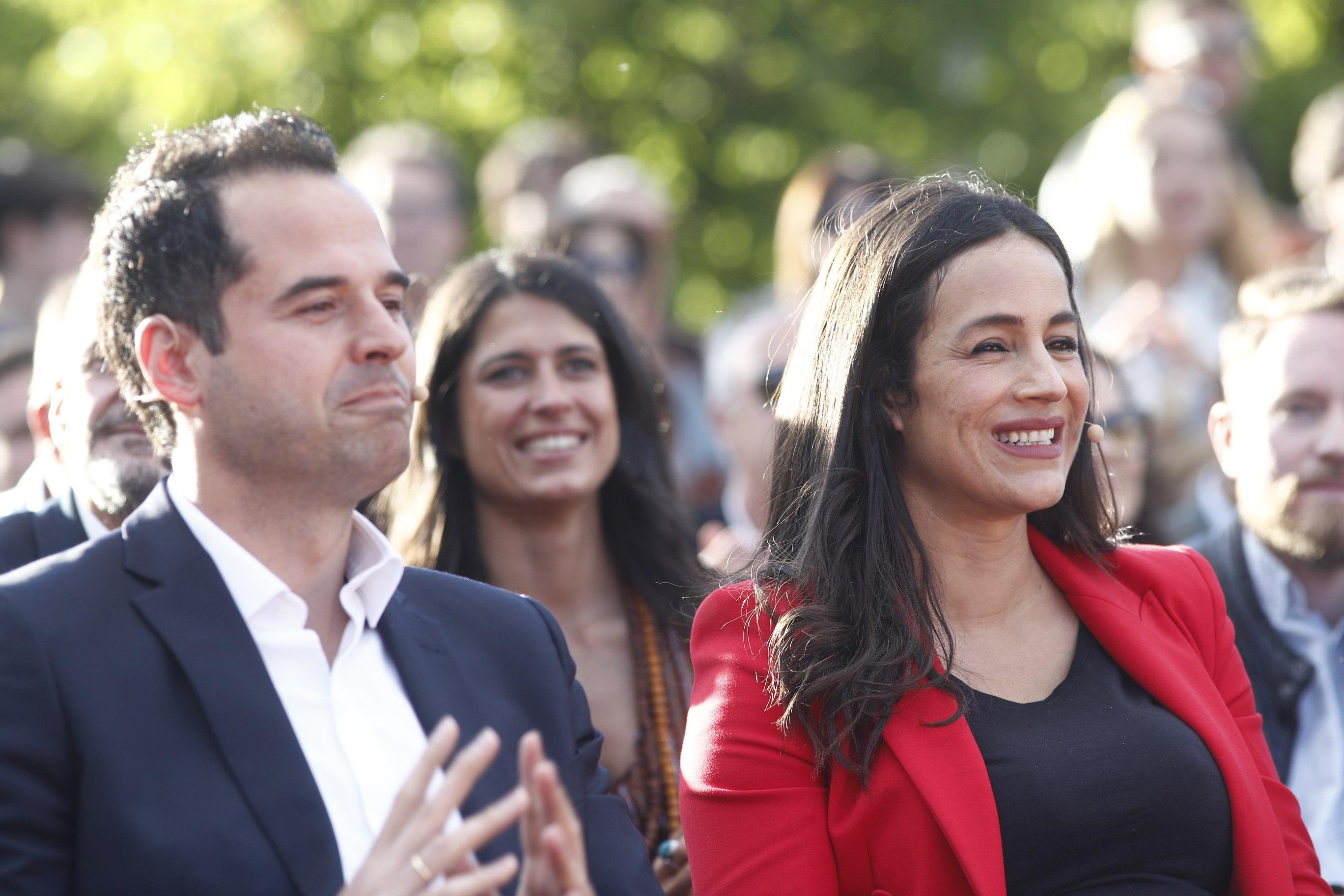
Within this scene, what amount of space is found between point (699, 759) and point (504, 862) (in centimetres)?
91

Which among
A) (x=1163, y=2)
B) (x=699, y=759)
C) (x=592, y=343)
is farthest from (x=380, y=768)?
(x=1163, y=2)

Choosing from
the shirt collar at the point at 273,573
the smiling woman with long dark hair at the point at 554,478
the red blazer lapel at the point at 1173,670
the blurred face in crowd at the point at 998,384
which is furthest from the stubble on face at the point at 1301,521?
the shirt collar at the point at 273,573

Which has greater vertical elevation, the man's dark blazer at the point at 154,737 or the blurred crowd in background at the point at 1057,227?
the blurred crowd in background at the point at 1057,227

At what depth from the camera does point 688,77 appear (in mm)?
10055

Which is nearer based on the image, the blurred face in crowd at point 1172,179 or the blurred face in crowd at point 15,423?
the blurred face in crowd at point 15,423

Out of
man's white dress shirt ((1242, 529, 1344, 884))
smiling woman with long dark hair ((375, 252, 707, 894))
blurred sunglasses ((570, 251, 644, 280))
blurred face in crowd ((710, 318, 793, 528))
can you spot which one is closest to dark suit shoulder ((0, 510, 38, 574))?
smiling woman with long dark hair ((375, 252, 707, 894))

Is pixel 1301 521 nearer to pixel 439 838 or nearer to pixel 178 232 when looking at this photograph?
pixel 439 838

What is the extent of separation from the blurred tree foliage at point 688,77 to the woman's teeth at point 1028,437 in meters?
5.96

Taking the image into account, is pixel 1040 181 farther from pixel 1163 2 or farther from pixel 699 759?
pixel 699 759

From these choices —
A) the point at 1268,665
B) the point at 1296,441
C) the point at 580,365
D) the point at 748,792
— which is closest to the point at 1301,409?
the point at 1296,441

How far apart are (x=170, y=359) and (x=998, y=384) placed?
169 cm

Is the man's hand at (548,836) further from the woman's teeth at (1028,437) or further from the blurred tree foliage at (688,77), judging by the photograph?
the blurred tree foliage at (688,77)

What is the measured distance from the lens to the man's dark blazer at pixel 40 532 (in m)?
3.37

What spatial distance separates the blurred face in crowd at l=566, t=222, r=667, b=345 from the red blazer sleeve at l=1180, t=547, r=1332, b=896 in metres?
3.77
